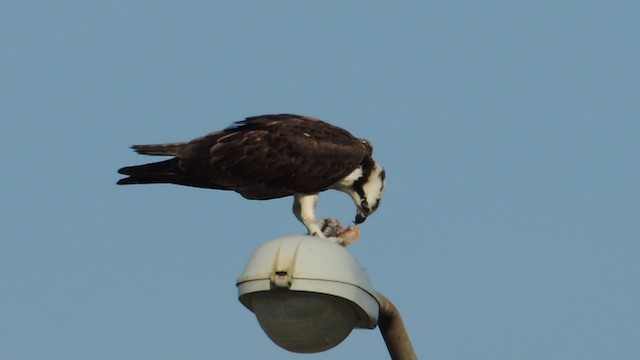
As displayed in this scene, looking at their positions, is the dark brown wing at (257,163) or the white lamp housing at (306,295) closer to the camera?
the white lamp housing at (306,295)

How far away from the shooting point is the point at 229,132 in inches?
427

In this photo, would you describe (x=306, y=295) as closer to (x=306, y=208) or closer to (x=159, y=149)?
(x=306, y=208)

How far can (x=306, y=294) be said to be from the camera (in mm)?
5449

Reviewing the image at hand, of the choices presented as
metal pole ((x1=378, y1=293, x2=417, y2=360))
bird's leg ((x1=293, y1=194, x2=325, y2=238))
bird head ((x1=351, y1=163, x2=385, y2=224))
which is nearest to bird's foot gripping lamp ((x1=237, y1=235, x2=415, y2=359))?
metal pole ((x1=378, y1=293, x2=417, y2=360))

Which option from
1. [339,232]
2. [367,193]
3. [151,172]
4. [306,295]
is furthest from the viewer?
[367,193]

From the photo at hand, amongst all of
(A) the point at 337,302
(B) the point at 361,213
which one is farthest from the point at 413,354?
(B) the point at 361,213

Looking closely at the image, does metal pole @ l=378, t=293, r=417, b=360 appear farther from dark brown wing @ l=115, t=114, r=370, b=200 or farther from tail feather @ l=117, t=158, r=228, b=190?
tail feather @ l=117, t=158, r=228, b=190

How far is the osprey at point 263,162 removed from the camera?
10.5 m

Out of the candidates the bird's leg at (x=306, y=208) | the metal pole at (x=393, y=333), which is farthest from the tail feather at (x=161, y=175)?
the metal pole at (x=393, y=333)

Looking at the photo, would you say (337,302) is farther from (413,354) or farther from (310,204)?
(310,204)

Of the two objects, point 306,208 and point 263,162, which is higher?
point 263,162

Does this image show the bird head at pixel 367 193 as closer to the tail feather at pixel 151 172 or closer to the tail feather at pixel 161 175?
the tail feather at pixel 161 175

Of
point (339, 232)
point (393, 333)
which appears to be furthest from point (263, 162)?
point (393, 333)

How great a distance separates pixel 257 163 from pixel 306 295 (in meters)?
5.15
